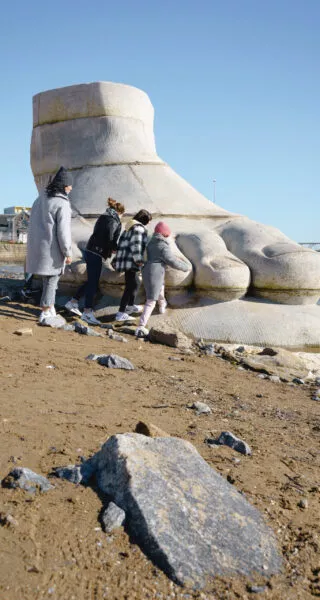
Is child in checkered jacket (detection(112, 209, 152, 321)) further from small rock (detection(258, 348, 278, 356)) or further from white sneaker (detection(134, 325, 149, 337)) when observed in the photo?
small rock (detection(258, 348, 278, 356))

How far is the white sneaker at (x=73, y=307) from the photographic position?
22.7 feet

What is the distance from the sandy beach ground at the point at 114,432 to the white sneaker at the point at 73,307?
133 centimetres

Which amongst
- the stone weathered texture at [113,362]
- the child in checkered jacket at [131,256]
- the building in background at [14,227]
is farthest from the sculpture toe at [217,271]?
the building in background at [14,227]

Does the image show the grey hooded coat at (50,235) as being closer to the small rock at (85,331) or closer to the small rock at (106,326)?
the small rock at (85,331)

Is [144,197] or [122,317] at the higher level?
[144,197]

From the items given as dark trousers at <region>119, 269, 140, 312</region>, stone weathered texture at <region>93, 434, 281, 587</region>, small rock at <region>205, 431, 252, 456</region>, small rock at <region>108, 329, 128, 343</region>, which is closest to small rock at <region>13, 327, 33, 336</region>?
small rock at <region>108, 329, 128, 343</region>

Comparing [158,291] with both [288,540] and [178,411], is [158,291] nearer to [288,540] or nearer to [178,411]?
[178,411]

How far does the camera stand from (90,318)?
6711 mm

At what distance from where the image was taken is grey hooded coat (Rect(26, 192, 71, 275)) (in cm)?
616

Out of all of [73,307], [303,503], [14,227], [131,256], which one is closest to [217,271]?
[131,256]

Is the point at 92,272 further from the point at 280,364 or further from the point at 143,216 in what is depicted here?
the point at 280,364

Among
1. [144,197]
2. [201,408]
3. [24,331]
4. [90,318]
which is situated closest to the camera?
[201,408]

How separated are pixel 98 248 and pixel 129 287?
23.8 inches

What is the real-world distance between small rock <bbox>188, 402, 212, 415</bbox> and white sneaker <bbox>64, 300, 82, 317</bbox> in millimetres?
3430
